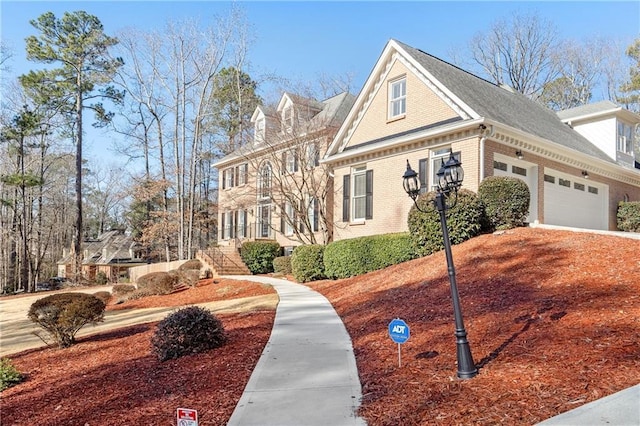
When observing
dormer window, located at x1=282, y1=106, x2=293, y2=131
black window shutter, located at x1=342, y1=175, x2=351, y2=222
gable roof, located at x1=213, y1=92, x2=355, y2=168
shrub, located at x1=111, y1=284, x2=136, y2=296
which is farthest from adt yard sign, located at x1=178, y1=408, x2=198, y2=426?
shrub, located at x1=111, y1=284, x2=136, y2=296

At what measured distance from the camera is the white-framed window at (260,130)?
808 inches

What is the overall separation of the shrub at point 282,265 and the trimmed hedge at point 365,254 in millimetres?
4239

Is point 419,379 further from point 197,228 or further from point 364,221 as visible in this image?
point 197,228

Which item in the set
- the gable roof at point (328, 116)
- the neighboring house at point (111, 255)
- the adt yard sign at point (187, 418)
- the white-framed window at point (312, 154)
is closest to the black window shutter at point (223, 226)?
the gable roof at point (328, 116)

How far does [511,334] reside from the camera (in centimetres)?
515

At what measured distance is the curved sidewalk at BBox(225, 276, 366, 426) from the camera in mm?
3828

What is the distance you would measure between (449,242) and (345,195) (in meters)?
12.7

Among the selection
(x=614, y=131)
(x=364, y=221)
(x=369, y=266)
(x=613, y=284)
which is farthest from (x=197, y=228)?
(x=613, y=284)

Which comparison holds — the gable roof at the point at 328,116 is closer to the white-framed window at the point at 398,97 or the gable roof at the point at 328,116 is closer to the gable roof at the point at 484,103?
the gable roof at the point at 484,103

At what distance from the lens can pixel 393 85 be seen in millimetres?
16203

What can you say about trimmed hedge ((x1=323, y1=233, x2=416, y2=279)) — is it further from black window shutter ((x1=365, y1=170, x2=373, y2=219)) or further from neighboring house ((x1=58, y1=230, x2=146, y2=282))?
neighboring house ((x1=58, y1=230, x2=146, y2=282))

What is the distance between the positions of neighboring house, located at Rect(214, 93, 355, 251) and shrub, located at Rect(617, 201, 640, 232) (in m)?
12.3

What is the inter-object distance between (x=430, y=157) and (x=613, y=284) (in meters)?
8.64

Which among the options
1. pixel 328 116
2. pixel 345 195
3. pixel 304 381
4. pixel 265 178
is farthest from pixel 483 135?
pixel 265 178
